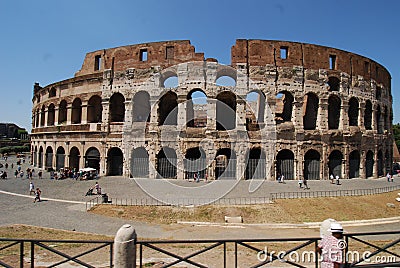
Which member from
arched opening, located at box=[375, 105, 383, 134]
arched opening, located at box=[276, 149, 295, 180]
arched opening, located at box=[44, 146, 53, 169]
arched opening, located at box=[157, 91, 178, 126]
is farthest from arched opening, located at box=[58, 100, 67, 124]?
arched opening, located at box=[375, 105, 383, 134]

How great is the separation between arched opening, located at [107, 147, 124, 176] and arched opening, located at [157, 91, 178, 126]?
456cm

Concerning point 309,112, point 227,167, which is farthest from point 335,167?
point 227,167

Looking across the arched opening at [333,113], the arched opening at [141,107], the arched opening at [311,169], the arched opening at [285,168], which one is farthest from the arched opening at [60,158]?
the arched opening at [333,113]

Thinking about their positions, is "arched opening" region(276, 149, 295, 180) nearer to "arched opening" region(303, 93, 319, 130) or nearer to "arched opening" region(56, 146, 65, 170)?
"arched opening" region(303, 93, 319, 130)

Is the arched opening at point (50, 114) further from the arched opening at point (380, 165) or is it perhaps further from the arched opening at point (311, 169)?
the arched opening at point (380, 165)

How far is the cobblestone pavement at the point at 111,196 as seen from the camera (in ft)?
37.3

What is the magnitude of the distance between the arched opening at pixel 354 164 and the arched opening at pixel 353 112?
2.87m

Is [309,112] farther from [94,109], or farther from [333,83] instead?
[94,109]

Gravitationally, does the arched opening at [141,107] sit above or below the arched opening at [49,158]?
above

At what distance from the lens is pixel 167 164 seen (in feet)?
71.7

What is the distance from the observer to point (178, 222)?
513 inches

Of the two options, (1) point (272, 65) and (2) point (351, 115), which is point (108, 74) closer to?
(1) point (272, 65)

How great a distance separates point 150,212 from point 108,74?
14.7 meters

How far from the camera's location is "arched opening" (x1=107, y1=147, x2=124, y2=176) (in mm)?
23453
